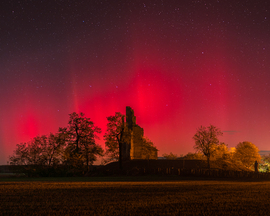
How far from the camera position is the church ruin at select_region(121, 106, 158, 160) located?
62.3 metres

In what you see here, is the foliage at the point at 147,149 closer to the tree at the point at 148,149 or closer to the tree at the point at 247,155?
the tree at the point at 148,149

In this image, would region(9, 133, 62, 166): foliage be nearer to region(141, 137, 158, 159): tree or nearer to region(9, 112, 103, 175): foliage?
region(9, 112, 103, 175): foliage

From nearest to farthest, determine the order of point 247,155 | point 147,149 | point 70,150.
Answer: point 70,150 → point 147,149 → point 247,155

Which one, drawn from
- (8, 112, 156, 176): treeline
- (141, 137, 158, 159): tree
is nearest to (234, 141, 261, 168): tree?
(141, 137, 158, 159): tree

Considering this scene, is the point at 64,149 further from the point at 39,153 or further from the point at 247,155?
the point at 247,155

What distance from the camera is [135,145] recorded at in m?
69.7

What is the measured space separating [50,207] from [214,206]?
7.42 metres

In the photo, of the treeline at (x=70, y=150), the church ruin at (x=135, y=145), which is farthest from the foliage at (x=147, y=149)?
the treeline at (x=70, y=150)

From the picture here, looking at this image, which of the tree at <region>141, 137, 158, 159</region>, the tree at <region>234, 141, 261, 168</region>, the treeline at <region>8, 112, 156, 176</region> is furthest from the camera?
the tree at <region>234, 141, 261, 168</region>

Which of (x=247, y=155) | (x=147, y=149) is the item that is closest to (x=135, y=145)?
(x=147, y=149)

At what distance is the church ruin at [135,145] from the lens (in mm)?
62275

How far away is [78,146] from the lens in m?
50.8

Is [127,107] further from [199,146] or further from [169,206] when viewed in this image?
[169,206]

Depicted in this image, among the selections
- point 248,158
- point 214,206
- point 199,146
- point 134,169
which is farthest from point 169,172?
point 248,158
